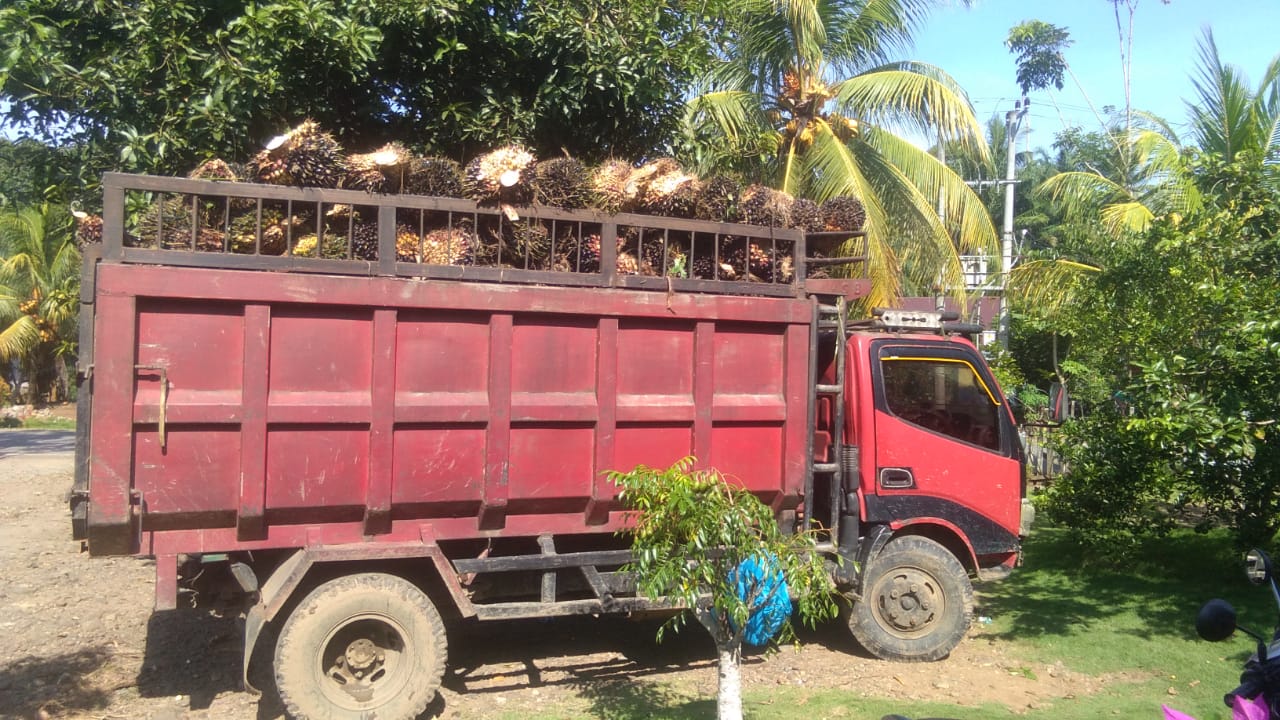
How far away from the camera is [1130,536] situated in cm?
791

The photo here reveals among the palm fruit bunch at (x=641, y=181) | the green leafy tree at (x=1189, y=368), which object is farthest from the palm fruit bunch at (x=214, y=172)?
the green leafy tree at (x=1189, y=368)

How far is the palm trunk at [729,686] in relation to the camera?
3.93 m

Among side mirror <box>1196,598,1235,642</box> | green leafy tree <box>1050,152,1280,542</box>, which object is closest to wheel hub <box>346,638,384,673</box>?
side mirror <box>1196,598,1235,642</box>

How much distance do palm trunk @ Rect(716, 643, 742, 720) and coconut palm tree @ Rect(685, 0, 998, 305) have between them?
680 centimetres

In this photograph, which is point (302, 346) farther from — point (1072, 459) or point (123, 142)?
point (1072, 459)

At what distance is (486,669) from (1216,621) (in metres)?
4.20

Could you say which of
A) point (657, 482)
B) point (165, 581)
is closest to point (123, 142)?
point (165, 581)

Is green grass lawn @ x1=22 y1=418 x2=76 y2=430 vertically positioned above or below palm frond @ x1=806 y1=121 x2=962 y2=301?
below

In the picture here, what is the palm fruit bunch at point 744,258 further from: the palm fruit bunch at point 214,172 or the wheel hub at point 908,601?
the palm fruit bunch at point 214,172

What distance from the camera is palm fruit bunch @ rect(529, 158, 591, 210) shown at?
504 cm

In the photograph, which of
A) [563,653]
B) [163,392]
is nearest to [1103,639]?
[563,653]

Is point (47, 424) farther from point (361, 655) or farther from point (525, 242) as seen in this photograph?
point (525, 242)

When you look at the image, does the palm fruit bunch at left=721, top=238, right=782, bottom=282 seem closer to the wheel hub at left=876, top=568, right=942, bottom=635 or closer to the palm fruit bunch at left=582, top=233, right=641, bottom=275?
the palm fruit bunch at left=582, top=233, right=641, bottom=275

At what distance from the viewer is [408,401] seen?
4609 mm
